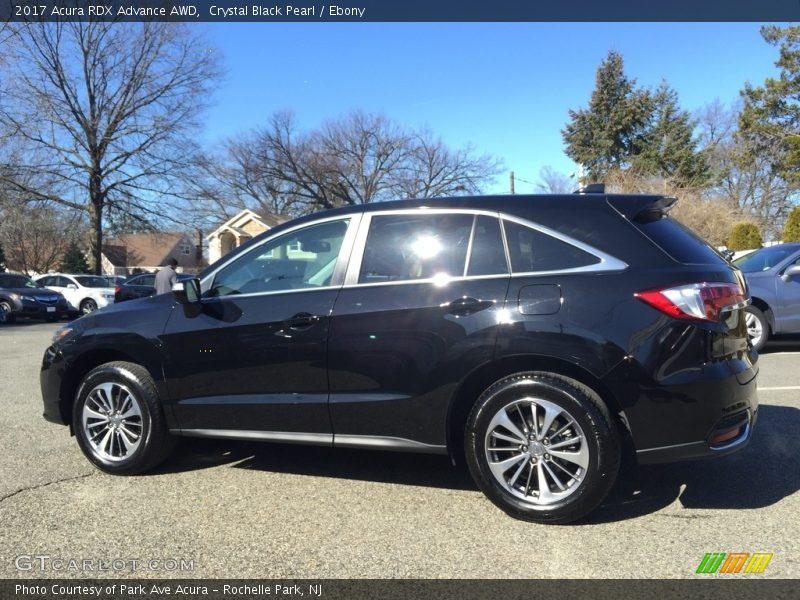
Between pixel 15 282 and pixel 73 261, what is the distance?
33406mm

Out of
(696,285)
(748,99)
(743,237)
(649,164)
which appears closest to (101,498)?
(696,285)

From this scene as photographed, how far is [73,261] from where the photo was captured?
48781 mm

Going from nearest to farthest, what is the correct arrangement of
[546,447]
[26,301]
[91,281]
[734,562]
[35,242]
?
[734,562] → [546,447] → [26,301] → [91,281] → [35,242]

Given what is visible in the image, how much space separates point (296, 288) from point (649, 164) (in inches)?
1441

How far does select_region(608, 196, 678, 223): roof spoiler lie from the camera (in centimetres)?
336

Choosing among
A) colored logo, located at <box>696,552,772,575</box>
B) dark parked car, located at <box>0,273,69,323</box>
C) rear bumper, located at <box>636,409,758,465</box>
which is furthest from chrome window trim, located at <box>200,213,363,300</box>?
dark parked car, located at <box>0,273,69,323</box>

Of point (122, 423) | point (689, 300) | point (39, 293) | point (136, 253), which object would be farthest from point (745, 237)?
point (136, 253)

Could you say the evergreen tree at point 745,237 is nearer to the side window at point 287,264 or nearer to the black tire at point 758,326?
the black tire at point 758,326

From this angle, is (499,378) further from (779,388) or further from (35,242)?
(35,242)

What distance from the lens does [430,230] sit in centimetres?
366

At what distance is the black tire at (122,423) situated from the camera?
4012 mm

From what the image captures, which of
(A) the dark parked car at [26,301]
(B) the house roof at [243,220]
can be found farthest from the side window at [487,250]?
(B) the house roof at [243,220]

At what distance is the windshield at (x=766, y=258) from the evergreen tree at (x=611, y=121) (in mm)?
29846

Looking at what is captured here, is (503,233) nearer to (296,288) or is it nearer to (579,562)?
(296,288)
